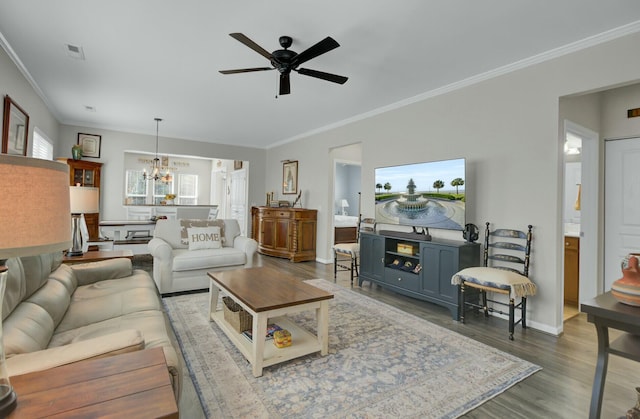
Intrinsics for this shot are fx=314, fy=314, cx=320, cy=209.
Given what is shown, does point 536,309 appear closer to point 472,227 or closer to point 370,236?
point 472,227

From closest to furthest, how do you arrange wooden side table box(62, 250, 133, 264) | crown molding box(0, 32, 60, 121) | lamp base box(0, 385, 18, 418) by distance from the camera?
lamp base box(0, 385, 18, 418) → wooden side table box(62, 250, 133, 264) → crown molding box(0, 32, 60, 121)

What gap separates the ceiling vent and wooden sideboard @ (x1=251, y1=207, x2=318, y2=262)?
154 inches

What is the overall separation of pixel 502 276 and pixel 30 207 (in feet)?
10.5

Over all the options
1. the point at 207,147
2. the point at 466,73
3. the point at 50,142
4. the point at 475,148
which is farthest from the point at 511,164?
the point at 50,142

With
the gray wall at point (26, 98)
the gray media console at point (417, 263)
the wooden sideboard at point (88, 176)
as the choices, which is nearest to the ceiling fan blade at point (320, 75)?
the gray media console at point (417, 263)

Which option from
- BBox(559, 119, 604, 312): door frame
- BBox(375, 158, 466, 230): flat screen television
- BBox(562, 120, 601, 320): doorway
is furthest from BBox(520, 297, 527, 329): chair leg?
BBox(559, 119, 604, 312): door frame

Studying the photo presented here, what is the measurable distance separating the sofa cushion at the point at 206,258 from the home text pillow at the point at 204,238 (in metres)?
0.09

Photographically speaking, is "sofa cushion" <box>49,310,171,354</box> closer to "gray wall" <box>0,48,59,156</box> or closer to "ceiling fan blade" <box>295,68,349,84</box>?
"ceiling fan blade" <box>295,68,349,84</box>

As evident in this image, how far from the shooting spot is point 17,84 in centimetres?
358

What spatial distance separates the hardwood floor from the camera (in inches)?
72.2

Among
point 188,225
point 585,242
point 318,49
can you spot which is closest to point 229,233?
point 188,225

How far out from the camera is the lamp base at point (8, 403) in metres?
0.83

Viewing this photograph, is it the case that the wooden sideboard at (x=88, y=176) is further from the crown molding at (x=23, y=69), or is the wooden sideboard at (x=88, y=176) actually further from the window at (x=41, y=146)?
the crown molding at (x=23, y=69)

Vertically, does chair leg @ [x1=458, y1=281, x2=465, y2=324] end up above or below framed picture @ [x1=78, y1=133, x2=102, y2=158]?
below
